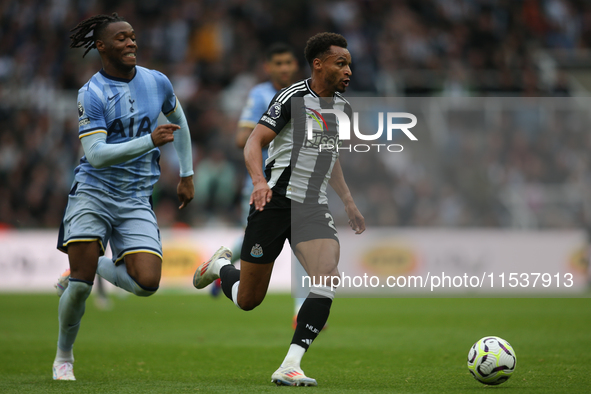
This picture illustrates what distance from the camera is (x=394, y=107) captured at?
15.3 meters

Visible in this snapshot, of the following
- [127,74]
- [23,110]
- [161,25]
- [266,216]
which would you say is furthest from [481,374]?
[161,25]

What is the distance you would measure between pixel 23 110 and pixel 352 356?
11623 mm

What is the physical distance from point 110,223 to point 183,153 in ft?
2.90

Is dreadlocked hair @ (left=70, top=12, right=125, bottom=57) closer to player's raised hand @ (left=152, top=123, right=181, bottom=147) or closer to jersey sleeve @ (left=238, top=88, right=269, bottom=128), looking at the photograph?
player's raised hand @ (left=152, top=123, right=181, bottom=147)

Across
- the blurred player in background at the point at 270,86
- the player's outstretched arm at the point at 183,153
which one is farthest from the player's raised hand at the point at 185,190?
the blurred player in background at the point at 270,86

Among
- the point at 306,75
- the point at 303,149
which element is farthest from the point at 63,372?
the point at 306,75

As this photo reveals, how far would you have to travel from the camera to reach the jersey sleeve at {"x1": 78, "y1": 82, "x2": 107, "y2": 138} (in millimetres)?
5355

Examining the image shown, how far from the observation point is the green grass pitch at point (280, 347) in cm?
510

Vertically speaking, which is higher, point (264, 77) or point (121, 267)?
point (264, 77)

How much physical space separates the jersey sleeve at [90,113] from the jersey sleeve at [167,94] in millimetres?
565

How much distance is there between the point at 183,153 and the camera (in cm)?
612

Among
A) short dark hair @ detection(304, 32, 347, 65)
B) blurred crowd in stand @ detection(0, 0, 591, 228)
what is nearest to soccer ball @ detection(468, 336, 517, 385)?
short dark hair @ detection(304, 32, 347, 65)

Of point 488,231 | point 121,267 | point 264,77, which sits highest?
point 264,77

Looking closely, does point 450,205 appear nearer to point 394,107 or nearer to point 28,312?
point 394,107
